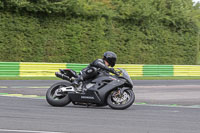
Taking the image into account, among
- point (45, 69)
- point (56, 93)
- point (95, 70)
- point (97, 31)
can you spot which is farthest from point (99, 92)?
point (97, 31)

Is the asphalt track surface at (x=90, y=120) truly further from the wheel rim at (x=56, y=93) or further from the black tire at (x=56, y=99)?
the wheel rim at (x=56, y=93)

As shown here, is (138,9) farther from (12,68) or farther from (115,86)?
(115,86)

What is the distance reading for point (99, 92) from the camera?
9766 mm

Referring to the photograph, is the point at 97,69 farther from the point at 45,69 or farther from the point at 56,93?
the point at 45,69

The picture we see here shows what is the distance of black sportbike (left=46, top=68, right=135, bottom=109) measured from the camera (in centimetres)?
976

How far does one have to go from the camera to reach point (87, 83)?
1001 cm

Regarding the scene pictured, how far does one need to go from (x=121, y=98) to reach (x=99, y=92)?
0.53m

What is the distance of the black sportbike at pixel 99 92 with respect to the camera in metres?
9.76

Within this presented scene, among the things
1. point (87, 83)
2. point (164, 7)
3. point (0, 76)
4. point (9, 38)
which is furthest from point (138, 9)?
point (87, 83)

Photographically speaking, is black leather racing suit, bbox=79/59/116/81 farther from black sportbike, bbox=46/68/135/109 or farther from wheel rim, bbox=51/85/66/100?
wheel rim, bbox=51/85/66/100

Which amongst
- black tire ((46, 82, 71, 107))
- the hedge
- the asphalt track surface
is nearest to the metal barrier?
the hedge

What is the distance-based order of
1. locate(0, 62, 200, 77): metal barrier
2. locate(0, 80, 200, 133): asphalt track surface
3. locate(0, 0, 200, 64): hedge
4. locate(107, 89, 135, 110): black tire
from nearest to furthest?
locate(0, 80, 200, 133): asphalt track surface
locate(107, 89, 135, 110): black tire
locate(0, 62, 200, 77): metal barrier
locate(0, 0, 200, 64): hedge

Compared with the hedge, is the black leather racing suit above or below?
above

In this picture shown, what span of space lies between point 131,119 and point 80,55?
62.0ft
